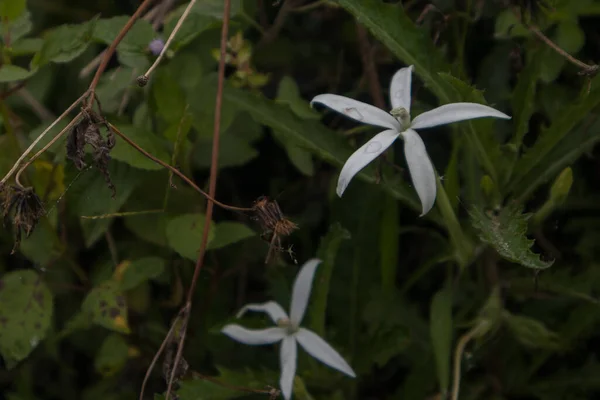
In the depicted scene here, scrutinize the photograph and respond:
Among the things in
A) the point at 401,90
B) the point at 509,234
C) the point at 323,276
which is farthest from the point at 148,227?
the point at 509,234

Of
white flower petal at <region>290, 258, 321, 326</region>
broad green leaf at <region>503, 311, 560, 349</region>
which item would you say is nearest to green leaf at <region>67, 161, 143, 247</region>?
white flower petal at <region>290, 258, 321, 326</region>

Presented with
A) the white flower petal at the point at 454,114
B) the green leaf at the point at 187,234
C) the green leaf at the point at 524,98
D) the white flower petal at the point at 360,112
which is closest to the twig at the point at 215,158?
the green leaf at the point at 187,234

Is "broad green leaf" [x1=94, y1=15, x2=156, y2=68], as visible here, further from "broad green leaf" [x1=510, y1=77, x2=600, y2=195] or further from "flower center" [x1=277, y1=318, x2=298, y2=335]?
"broad green leaf" [x1=510, y1=77, x2=600, y2=195]

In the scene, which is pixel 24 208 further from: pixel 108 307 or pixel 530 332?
pixel 530 332

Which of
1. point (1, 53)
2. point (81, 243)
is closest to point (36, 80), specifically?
point (1, 53)

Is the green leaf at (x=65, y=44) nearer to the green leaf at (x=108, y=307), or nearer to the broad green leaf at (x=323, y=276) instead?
the green leaf at (x=108, y=307)
